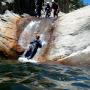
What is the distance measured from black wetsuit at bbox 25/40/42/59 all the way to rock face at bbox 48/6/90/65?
2.94ft

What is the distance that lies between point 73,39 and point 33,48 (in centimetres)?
235

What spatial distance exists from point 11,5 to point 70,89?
62.5ft

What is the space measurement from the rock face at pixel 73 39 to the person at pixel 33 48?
0.88 m

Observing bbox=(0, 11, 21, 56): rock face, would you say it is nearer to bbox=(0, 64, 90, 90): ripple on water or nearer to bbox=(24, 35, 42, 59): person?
bbox=(24, 35, 42, 59): person

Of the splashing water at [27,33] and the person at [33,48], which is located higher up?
the splashing water at [27,33]

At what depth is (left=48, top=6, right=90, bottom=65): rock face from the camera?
17.1m

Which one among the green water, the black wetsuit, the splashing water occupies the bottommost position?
the green water

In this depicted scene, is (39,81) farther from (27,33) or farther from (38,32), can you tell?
(27,33)

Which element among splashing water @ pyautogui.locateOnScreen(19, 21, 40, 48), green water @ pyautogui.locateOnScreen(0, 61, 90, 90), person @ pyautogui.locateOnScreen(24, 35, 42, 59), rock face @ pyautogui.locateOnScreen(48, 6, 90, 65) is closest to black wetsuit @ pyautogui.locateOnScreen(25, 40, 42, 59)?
person @ pyautogui.locateOnScreen(24, 35, 42, 59)

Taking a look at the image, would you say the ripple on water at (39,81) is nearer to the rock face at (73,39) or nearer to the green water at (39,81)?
the green water at (39,81)

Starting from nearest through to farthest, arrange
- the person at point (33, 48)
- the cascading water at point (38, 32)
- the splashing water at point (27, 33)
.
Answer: the person at point (33, 48) → the cascading water at point (38, 32) → the splashing water at point (27, 33)

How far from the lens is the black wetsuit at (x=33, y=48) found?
1895 centimetres

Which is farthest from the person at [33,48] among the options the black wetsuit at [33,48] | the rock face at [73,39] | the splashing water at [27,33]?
the rock face at [73,39]

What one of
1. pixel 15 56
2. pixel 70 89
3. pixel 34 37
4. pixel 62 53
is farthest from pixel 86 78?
pixel 34 37
